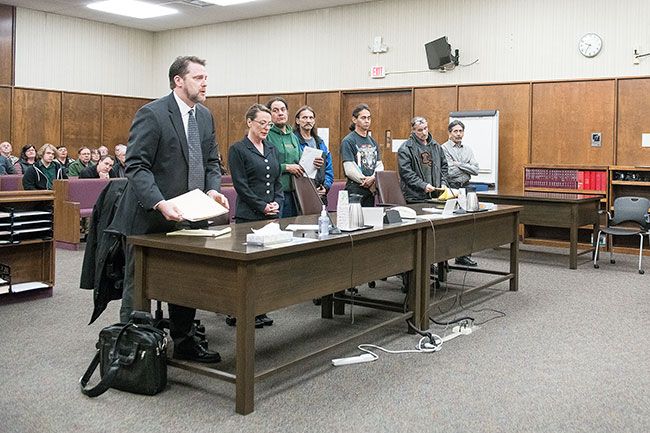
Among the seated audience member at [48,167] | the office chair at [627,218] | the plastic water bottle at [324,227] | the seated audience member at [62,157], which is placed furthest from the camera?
the seated audience member at [62,157]

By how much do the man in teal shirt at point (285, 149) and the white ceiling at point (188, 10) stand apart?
6136 millimetres

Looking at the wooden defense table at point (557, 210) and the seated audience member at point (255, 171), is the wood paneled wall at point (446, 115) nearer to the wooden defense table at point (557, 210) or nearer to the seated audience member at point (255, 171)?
the wooden defense table at point (557, 210)

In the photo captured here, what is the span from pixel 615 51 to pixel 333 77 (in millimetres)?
4341

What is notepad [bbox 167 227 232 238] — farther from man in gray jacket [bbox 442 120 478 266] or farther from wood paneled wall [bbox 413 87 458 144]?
wood paneled wall [bbox 413 87 458 144]

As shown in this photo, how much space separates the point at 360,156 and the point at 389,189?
0.37m

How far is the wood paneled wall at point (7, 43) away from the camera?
1165 cm

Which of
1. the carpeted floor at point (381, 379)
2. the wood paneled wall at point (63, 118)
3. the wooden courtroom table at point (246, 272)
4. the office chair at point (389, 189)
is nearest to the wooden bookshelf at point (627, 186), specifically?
the carpeted floor at point (381, 379)

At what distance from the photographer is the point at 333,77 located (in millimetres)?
11500

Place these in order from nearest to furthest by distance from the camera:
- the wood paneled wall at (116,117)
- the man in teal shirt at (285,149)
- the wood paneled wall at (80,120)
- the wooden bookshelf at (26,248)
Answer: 1. the man in teal shirt at (285,149)
2. the wooden bookshelf at (26,248)
3. the wood paneled wall at (80,120)
4. the wood paneled wall at (116,117)

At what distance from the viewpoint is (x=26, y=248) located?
5.69 meters

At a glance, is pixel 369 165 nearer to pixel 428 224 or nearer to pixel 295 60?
pixel 428 224

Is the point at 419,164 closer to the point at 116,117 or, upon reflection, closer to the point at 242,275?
the point at 242,275

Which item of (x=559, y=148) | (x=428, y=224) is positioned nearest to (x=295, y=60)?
(x=559, y=148)

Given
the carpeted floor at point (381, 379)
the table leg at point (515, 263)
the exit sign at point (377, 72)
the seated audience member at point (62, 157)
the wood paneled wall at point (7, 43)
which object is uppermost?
the wood paneled wall at point (7, 43)
